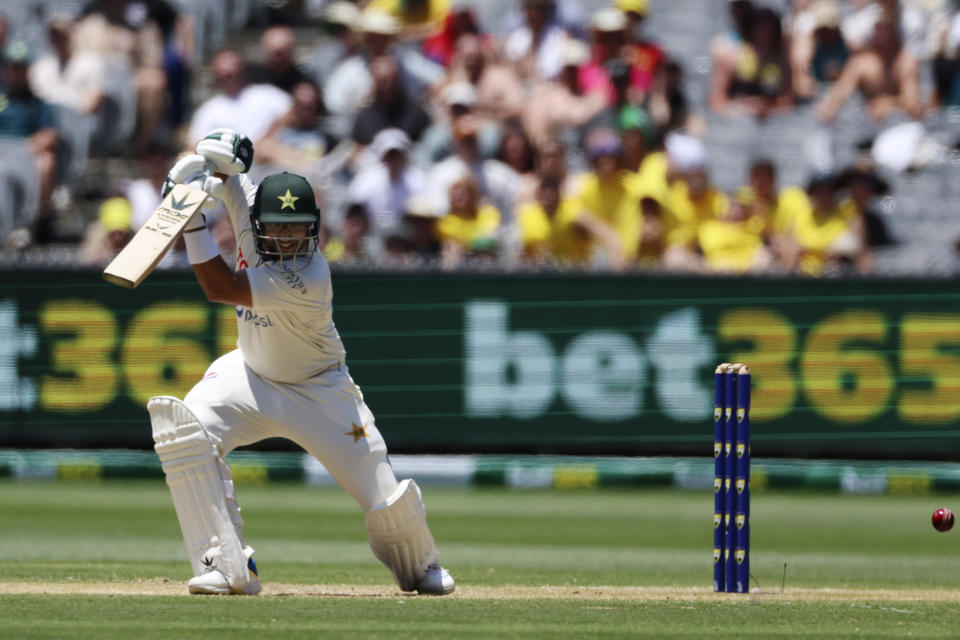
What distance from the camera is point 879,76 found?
14.4 m

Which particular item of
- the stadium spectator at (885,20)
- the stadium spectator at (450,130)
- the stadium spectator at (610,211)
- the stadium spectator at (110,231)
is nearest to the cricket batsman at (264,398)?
the stadium spectator at (610,211)

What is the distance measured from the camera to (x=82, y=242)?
48.4ft

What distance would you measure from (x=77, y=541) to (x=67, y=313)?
3.64 meters

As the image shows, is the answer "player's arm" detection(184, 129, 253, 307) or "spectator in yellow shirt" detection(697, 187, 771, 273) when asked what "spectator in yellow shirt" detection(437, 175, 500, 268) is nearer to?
"spectator in yellow shirt" detection(697, 187, 771, 273)

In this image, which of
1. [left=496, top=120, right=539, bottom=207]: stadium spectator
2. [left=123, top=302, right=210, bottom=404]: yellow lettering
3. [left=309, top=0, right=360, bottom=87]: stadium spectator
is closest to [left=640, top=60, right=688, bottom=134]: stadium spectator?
[left=496, top=120, right=539, bottom=207]: stadium spectator

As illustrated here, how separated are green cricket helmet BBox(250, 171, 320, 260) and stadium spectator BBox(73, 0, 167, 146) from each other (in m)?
8.50

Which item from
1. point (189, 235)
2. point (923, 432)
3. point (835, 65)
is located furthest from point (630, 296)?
point (189, 235)

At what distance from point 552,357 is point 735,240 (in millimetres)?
1730

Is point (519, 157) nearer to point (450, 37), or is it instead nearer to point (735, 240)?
point (450, 37)

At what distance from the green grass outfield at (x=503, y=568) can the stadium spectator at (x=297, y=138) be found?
120 inches

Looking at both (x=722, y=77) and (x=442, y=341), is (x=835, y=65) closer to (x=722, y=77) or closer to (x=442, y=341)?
(x=722, y=77)

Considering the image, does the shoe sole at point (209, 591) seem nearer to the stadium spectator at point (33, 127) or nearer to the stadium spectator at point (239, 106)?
the stadium spectator at point (239, 106)

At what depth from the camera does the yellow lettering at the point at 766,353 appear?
497 inches

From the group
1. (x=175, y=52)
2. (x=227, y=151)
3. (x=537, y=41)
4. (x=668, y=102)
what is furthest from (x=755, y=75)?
(x=227, y=151)
